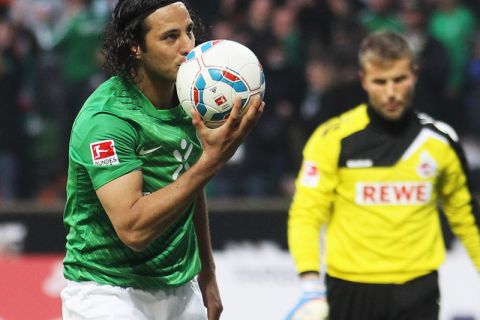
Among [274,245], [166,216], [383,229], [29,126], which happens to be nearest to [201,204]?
[166,216]

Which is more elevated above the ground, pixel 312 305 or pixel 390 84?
pixel 390 84

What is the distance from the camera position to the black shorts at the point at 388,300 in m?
5.03

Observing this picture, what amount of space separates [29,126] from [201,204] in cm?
551

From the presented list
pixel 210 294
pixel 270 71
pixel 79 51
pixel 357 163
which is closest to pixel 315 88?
pixel 270 71

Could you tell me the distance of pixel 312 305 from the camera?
14.5 ft

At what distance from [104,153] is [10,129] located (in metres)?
6.00

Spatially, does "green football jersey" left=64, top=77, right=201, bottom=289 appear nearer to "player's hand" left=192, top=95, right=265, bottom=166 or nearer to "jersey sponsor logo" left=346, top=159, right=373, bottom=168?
"player's hand" left=192, top=95, right=265, bottom=166

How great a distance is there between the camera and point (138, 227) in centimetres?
352

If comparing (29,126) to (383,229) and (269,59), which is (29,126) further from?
(383,229)

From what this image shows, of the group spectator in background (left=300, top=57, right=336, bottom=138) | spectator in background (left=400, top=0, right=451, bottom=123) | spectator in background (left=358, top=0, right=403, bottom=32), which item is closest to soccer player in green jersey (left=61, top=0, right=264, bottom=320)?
spectator in background (left=300, top=57, right=336, bottom=138)

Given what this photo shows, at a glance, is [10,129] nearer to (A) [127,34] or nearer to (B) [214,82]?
(A) [127,34]

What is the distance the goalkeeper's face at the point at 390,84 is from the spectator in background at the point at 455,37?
3.71 meters

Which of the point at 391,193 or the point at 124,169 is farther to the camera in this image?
the point at 391,193

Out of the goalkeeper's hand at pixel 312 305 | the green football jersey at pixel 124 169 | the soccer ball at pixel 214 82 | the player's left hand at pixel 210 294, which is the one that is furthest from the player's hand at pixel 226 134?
the goalkeeper's hand at pixel 312 305
